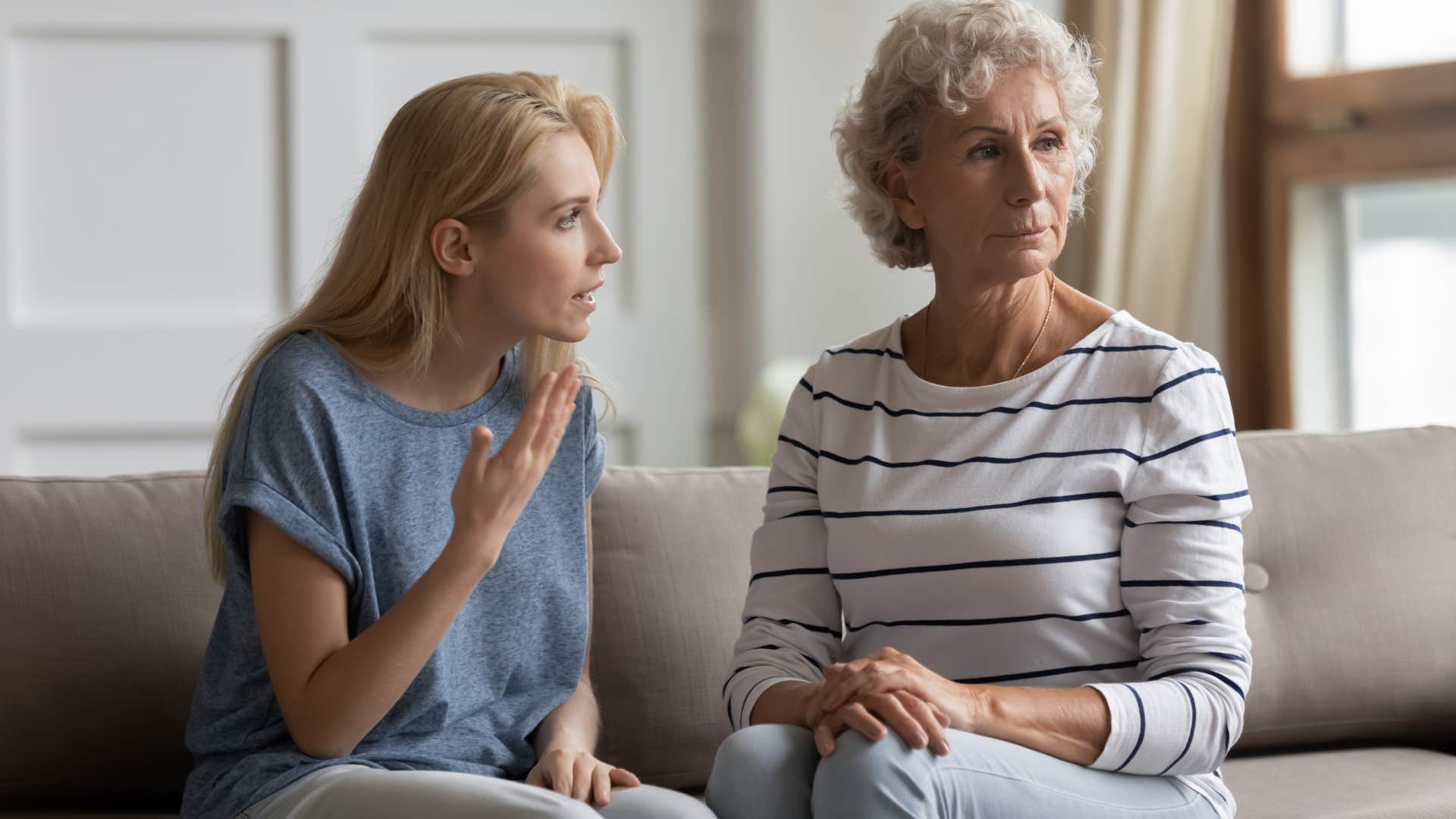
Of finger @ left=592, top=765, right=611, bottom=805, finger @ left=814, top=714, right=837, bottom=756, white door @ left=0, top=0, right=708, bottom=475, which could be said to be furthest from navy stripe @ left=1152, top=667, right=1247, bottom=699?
white door @ left=0, top=0, right=708, bottom=475

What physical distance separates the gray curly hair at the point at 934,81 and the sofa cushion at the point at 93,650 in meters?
0.90

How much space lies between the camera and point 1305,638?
193cm

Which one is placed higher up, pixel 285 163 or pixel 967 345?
pixel 285 163

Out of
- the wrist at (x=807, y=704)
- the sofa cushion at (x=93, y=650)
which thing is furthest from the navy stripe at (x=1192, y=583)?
the sofa cushion at (x=93, y=650)

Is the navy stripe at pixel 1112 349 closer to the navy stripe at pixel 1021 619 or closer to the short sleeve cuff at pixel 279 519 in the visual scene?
the navy stripe at pixel 1021 619

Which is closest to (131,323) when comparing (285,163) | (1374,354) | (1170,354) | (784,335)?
(285,163)

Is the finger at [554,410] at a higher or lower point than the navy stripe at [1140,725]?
higher

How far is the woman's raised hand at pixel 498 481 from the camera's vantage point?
130 centimetres

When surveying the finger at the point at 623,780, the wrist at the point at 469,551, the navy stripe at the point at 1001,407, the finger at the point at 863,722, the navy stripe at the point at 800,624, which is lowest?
the finger at the point at 623,780

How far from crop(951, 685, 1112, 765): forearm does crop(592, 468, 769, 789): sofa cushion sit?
569 mm

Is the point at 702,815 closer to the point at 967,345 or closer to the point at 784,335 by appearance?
the point at 967,345

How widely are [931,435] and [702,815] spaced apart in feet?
1.50

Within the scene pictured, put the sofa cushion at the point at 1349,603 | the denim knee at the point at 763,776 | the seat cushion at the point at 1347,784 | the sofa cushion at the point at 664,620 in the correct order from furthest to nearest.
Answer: the sofa cushion at the point at 1349,603 → the sofa cushion at the point at 664,620 → the seat cushion at the point at 1347,784 → the denim knee at the point at 763,776

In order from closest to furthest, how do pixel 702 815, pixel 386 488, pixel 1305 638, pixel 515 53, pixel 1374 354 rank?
pixel 702 815, pixel 386 488, pixel 1305 638, pixel 1374 354, pixel 515 53
